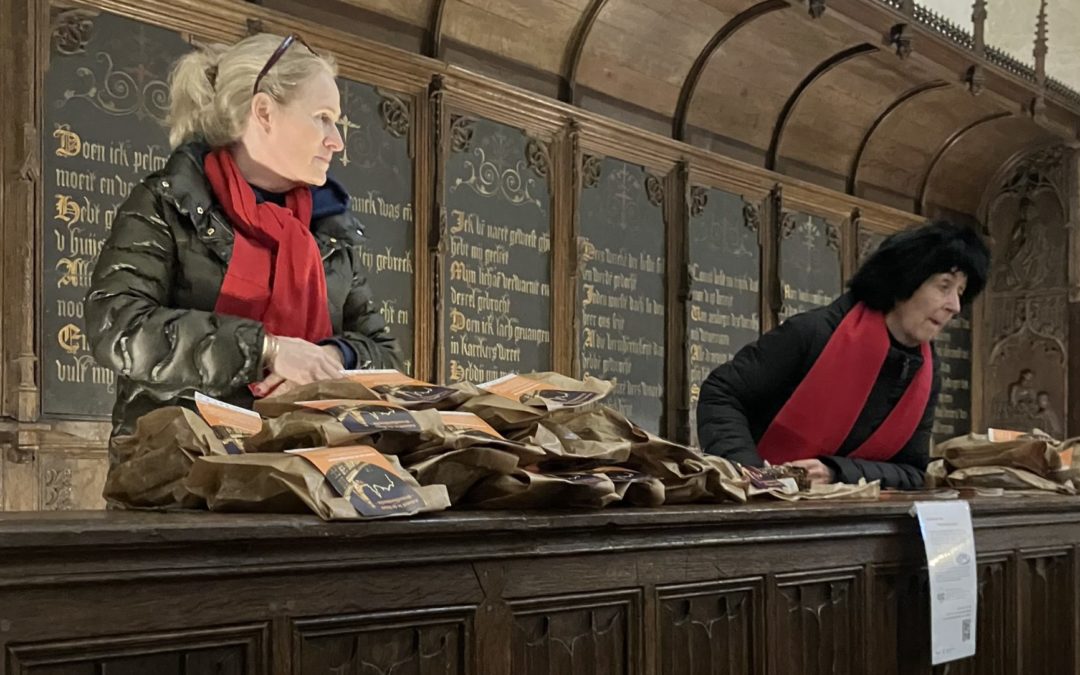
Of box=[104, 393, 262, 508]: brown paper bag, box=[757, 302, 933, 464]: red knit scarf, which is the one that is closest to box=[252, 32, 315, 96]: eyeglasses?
box=[104, 393, 262, 508]: brown paper bag

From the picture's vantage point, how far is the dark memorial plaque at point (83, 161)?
14.1ft

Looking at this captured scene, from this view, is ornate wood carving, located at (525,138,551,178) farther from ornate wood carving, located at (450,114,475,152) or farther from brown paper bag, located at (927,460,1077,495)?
brown paper bag, located at (927,460,1077,495)

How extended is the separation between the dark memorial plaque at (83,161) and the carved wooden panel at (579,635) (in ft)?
9.33

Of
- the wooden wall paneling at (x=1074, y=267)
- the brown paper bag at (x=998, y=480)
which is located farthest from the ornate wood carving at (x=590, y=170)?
the wooden wall paneling at (x=1074, y=267)

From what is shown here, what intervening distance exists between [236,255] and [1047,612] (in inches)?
Result: 84.1

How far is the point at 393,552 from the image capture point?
1.63 meters

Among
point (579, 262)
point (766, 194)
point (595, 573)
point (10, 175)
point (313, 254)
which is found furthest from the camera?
point (766, 194)

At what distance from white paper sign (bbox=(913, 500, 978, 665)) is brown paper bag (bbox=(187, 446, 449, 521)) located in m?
1.35

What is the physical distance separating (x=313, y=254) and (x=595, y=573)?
33.6 inches

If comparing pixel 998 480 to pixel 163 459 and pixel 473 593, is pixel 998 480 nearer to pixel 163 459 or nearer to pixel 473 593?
pixel 473 593

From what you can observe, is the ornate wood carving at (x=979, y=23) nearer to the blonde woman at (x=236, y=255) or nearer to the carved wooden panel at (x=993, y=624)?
the carved wooden panel at (x=993, y=624)

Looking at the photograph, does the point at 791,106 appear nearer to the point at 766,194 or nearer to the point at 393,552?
the point at 766,194

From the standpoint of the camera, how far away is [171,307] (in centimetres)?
237

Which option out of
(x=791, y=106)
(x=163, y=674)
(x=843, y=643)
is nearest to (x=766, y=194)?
(x=791, y=106)
